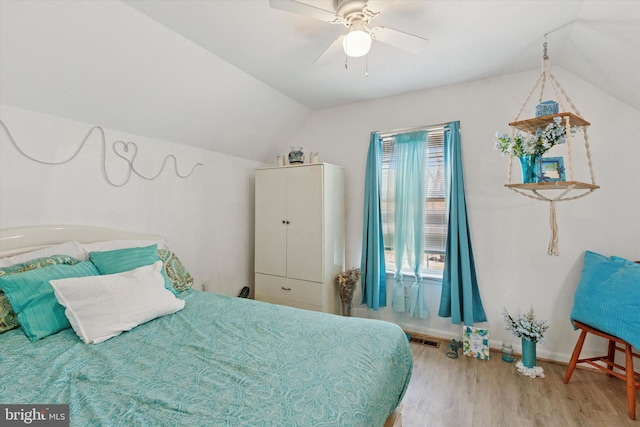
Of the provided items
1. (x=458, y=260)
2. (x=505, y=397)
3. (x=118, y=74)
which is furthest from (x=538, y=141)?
(x=118, y=74)

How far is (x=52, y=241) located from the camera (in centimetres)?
182

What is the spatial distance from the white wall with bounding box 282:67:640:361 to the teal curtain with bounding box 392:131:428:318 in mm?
145

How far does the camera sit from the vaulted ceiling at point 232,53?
5.29 feet

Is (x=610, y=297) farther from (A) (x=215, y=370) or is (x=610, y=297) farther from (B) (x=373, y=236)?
(A) (x=215, y=370)

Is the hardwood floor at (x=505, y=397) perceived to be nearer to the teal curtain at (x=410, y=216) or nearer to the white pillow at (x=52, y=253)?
the teal curtain at (x=410, y=216)

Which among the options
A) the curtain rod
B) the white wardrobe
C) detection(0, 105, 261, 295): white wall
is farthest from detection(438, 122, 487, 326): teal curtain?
detection(0, 105, 261, 295): white wall

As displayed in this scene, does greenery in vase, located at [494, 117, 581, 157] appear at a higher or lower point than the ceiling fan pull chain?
lower

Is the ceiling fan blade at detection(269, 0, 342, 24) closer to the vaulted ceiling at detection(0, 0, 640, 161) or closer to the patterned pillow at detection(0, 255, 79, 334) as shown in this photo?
the vaulted ceiling at detection(0, 0, 640, 161)

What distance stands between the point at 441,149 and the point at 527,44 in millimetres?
1013

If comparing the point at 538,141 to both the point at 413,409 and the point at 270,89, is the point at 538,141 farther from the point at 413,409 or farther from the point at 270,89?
the point at 270,89

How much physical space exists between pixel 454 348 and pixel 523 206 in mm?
1410

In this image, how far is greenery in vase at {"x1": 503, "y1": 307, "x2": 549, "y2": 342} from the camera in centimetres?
228

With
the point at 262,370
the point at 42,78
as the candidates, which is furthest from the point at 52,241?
the point at 262,370

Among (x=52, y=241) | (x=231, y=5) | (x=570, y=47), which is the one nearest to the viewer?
(x=231, y=5)
